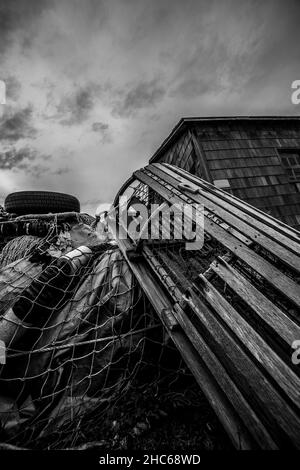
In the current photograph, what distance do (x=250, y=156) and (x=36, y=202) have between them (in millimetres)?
5653

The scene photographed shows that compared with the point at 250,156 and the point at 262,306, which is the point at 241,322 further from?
the point at 250,156

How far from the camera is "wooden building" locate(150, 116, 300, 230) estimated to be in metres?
5.55

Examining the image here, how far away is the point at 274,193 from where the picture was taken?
18.6 feet

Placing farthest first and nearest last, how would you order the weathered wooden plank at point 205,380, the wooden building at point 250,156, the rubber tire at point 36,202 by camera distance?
the wooden building at point 250,156 < the rubber tire at point 36,202 < the weathered wooden plank at point 205,380

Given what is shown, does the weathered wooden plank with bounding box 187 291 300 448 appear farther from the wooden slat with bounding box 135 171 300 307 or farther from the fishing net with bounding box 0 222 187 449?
the fishing net with bounding box 0 222 187 449

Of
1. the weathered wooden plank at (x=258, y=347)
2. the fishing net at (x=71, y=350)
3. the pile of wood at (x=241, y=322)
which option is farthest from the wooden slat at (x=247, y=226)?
the fishing net at (x=71, y=350)

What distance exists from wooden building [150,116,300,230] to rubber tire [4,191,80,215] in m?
3.55

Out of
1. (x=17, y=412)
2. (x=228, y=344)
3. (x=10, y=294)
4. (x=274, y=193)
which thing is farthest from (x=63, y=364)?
(x=274, y=193)

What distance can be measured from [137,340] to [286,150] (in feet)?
23.1

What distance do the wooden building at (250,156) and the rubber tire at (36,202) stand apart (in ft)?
11.7

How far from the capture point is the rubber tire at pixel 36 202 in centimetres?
485

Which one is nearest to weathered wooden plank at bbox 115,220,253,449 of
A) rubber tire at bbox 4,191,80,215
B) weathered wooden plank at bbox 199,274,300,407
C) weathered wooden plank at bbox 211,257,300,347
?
weathered wooden plank at bbox 199,274,300,407

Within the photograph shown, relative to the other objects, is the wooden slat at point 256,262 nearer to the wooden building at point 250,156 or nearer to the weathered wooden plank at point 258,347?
the weathered wooden plank at point 258,347

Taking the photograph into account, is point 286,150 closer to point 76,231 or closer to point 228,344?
point 76,231
